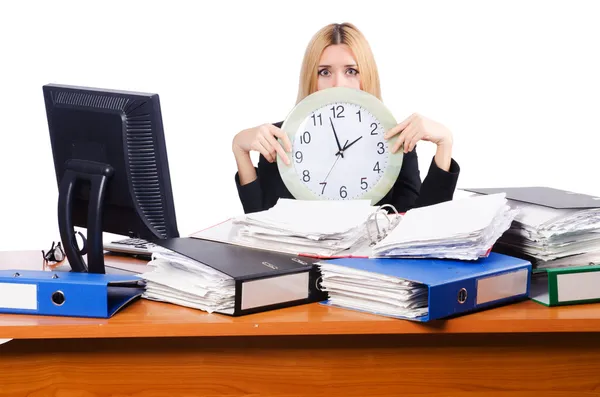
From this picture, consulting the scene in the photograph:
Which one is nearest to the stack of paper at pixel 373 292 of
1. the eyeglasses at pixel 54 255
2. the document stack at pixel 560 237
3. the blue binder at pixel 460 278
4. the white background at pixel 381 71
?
the blue binder at pixel 460 278

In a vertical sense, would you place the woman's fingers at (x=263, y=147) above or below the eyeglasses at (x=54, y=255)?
above

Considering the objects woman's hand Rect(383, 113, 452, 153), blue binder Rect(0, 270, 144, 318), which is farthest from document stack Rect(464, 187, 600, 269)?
blue binder Rect(0, 270, 144, 318)

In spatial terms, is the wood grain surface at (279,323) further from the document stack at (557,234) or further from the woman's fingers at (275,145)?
the woman's fingers at (275,145)

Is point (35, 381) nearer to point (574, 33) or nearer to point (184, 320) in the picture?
point (184, 320)

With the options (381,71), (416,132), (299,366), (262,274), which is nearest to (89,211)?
(262,274)

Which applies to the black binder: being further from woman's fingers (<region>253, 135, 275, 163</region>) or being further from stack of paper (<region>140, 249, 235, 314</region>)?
woman's fingers (<region>253, 135, 275, 163</region>)

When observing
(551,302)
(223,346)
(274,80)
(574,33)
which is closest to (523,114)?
(574,33)

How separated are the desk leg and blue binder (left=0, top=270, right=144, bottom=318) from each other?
11 cm

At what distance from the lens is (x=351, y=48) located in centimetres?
308

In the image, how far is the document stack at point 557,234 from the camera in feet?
6.77

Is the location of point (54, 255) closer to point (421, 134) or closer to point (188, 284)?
point (188, 284)

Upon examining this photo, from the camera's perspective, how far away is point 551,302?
1.98 m

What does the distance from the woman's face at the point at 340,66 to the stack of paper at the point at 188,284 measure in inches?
48.9

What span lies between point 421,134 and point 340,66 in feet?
1.56
